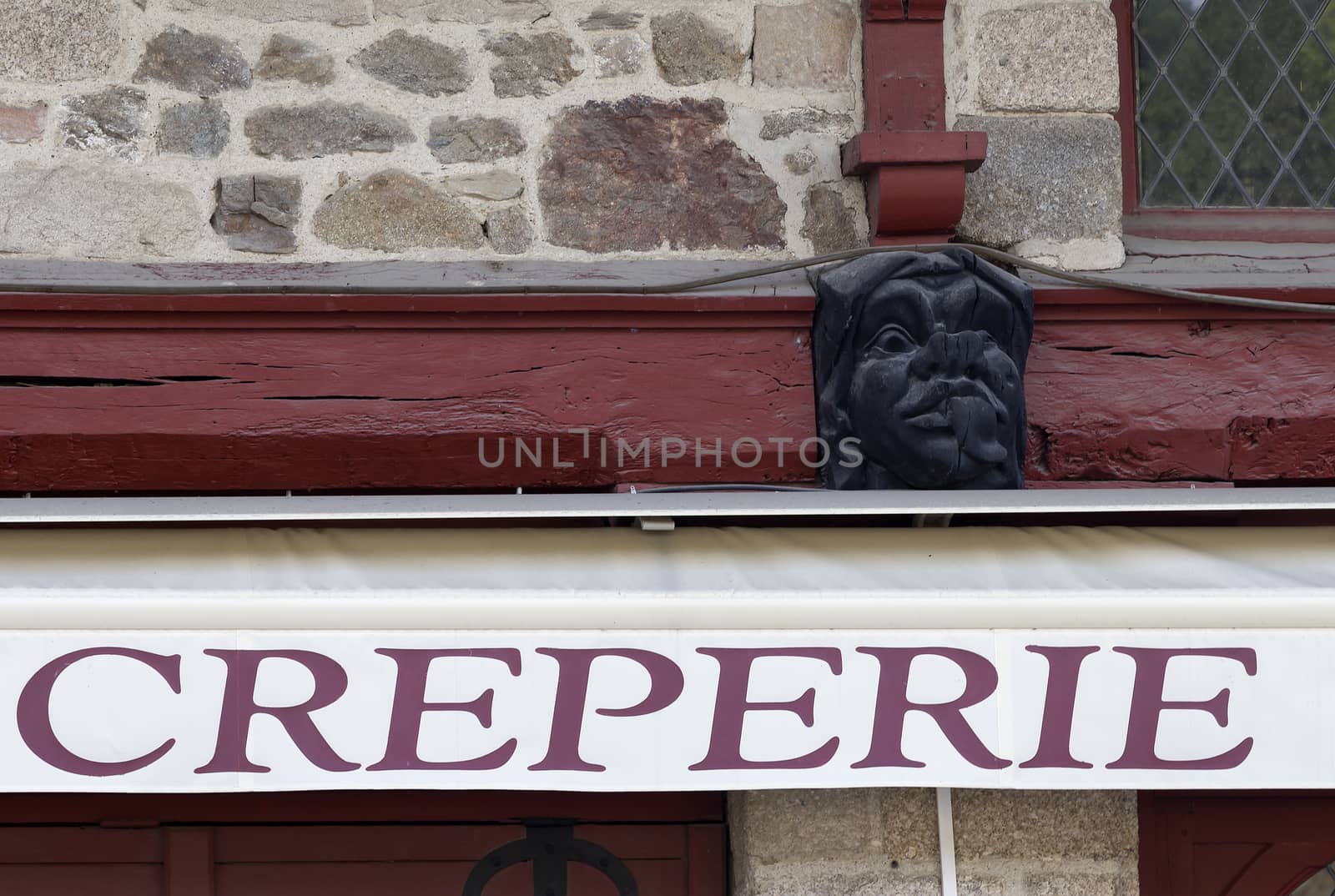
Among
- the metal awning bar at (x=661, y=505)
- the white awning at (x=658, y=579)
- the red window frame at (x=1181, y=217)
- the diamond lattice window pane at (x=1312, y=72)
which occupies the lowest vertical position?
the white awning at (x=658, y=579)

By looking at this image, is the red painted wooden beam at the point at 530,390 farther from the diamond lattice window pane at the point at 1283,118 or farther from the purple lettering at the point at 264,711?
the diamond lattice window pane at the point at 1283,118

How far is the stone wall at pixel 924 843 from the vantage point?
8.48ft

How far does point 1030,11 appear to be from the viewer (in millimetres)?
2850

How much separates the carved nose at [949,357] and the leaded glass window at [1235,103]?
0.82 m

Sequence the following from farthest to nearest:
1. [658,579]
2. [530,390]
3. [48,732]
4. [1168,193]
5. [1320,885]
→ [1168,193] < [1320,885] < [530,390] < [658,579] < [48,732]

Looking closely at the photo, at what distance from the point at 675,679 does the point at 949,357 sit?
0.78 meters

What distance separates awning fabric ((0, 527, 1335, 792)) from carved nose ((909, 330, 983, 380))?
40 cm

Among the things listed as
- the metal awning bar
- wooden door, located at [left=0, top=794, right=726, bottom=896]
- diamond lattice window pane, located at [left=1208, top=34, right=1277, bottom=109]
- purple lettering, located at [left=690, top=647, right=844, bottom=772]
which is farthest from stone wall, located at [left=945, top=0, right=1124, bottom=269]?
wooden door, located at [left=0, top=794, right=726, bottom=896]

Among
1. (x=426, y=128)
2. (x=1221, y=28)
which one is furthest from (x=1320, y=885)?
(x=426, y=128)

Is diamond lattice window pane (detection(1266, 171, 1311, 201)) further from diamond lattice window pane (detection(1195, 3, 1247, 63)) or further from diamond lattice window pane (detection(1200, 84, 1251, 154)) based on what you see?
diamond lattice window pane (detection(1195, 3, 1247, 63))

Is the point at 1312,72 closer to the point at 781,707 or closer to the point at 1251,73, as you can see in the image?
the point at 1251,73

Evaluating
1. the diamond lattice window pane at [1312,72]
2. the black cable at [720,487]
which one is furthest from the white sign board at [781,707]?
the diamond lattice window pane at [1312,72]

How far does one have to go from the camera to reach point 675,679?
2.38 meters

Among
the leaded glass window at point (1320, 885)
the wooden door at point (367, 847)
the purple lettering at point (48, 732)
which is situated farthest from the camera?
the leaded glass window at point (1320, 885)
